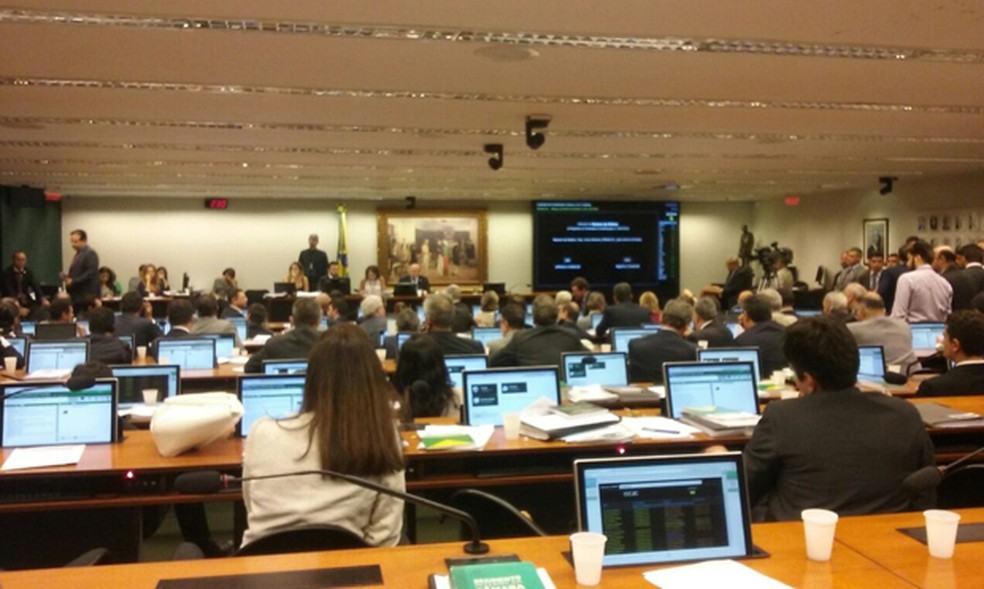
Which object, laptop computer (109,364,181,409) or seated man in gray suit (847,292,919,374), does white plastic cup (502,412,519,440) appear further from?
seated man in gray suit (847,292,919,374)

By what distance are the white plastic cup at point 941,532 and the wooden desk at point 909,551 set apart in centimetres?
2

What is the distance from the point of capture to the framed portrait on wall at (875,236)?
46.6 feet

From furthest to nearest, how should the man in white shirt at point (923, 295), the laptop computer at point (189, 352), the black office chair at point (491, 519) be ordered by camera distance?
the man in white shirt at point (923, 295) < the laptop computer at point (189, 352) < the black office chair at point (491, 519)

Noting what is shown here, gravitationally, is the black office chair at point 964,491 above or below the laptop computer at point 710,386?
below

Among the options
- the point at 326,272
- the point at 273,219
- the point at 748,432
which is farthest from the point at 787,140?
the point at 273,219

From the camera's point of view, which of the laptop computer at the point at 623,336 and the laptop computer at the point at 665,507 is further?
Result: the laptop computer at the point at 623,336

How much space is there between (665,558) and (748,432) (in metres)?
1.86

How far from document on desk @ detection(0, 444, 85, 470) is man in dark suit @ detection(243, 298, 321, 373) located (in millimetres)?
1715

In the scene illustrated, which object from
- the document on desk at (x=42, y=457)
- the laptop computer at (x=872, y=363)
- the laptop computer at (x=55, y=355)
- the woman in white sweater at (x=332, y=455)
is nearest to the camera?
the woman in white sweater at (x=332, y=455)

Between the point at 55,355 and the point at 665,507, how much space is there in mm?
5166

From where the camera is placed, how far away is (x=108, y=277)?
46.5ft

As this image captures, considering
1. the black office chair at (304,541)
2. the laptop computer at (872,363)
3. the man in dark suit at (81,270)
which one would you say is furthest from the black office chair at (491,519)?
the man in dark suit at (81,270)

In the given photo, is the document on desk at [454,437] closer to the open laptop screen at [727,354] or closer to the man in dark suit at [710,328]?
the open laptop screen at [727,354]

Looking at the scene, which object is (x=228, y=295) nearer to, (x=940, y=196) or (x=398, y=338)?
(x=398, y=338)
